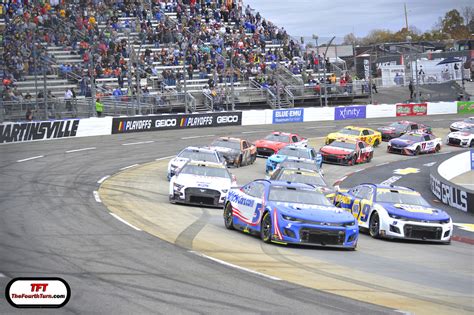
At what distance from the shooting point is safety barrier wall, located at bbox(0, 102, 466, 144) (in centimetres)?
3990

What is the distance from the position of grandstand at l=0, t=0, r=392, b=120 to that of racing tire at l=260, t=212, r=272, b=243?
25.3 m

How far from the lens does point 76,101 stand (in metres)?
42.8

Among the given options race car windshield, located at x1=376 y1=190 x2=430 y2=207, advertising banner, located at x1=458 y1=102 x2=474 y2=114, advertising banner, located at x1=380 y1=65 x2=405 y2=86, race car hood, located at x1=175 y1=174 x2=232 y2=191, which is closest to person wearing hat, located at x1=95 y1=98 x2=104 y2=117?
race car hood, located at x1=175 y1=174 x2=232 y2=191

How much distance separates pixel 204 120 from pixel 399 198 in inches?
1257

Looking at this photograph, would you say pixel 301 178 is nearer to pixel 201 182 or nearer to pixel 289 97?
pixel 201 182

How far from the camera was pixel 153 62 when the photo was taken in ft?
174

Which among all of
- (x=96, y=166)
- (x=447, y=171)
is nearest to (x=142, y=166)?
(x=96, y=166)

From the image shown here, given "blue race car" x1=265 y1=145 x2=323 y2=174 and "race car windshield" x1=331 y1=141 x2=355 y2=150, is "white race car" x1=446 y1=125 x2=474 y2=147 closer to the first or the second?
"race car windshield" x1=331 y1=141 x2=355 y2=150

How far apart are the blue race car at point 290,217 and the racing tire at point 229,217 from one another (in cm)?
1

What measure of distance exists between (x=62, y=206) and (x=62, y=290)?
50.1 feet

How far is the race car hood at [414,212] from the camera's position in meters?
18.5

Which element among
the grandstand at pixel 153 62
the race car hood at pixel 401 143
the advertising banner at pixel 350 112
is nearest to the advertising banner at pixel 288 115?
the grandstand at pixel 153 62

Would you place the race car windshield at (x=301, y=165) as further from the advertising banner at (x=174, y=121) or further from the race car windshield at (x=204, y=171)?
the advertising banner at (x=174, y=121)

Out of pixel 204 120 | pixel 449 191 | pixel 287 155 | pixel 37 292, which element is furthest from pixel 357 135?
pixel 37 292
